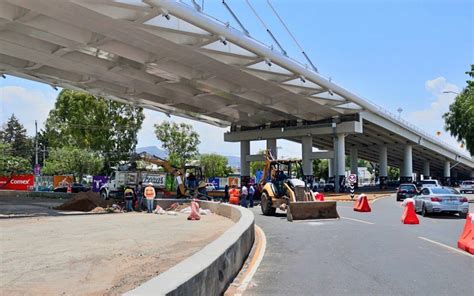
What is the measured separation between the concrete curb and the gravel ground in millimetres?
1135

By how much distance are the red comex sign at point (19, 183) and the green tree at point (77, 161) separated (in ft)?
16.1

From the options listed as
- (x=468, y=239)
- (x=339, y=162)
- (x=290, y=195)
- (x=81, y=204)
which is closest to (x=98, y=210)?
(x=81, y=204)

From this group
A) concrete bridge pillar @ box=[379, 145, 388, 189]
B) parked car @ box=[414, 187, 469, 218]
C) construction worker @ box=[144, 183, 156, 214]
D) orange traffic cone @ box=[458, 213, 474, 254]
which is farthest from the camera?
concrete bridge pillar @ box=[379, 145, 388, 189]

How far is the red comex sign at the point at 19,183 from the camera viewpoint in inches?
2422

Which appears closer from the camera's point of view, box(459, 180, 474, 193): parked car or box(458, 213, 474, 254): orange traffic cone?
box(458, 213, 474, 254): orange traffic cone

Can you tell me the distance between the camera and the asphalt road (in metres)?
7.94

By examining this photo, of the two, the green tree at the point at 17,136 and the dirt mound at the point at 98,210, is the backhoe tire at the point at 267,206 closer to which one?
the dirt mound at the point at 98,210

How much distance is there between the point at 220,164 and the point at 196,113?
4295cm

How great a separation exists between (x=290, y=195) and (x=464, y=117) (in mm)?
25853

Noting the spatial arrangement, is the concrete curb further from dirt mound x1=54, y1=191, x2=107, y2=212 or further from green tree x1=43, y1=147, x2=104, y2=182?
green tree x1=43, y1=147, x2=104, y2=182

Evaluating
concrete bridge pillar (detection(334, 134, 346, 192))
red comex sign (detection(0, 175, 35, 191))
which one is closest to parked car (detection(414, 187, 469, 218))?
concrete bridge pillar (detection(334, 134, 346, 192))

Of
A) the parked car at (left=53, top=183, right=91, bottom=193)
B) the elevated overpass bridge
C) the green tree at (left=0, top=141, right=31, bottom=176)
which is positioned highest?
the elevated overpass bridge

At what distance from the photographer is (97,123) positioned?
2559 inches

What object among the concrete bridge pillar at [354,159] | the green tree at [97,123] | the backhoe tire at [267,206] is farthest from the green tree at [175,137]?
the backhoe tire at [267,206]
